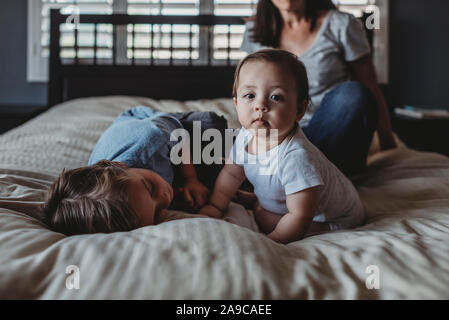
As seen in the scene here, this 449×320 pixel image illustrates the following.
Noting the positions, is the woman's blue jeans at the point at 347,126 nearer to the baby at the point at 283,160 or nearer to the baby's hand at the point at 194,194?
the baby at the point at 283,160

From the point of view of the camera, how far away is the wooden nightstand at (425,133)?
6.51 feet

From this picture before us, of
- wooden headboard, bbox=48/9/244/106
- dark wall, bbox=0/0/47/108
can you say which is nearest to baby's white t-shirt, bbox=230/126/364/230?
wooden headboard, bbox=48/9/244/106

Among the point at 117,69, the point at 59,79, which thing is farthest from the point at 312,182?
the point at 59,79

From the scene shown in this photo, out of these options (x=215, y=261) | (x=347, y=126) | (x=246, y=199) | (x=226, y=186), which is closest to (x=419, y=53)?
(x=347, y=126)

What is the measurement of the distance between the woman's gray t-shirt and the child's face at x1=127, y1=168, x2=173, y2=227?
827mm

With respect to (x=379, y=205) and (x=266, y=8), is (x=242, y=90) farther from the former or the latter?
(x=266, y=8)

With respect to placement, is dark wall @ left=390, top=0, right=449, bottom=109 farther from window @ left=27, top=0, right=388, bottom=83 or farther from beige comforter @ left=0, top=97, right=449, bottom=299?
beige comforter @ left=0, top=97, right=449, bottom=299

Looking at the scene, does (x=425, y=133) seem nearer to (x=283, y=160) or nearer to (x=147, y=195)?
(x=283, y=160)

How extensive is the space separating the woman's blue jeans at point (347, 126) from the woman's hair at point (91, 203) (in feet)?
2.37

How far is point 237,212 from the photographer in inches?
38.9

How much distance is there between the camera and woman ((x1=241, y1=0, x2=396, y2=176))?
1248mm

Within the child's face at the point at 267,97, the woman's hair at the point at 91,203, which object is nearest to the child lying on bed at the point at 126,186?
the woman's hair at the point at 91,203
